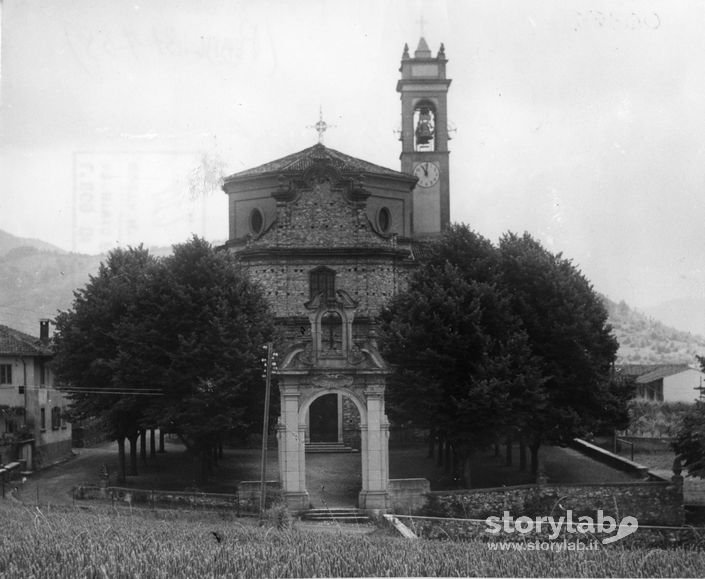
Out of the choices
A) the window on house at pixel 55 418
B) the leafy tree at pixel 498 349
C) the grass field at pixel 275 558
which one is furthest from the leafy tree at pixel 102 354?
the grass field at pixel 275 558

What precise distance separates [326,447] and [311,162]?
15676 mm

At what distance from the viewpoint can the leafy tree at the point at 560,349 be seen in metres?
40.8

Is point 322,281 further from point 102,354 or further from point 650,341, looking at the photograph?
point 650,341

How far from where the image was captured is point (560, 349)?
136 ft

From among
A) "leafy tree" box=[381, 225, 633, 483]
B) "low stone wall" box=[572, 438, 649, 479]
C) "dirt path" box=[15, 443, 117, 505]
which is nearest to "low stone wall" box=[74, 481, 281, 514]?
"dirt path" box=[15, 443, 117, 505]

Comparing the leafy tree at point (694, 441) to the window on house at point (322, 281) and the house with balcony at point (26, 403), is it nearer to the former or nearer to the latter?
the window on house at point (322, 281)

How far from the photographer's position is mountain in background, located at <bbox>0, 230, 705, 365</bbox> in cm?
11881

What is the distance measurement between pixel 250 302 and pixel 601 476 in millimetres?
18173

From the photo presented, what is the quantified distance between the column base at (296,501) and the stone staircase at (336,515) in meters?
0.39

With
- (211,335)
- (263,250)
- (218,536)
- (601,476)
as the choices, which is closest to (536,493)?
(601,476)

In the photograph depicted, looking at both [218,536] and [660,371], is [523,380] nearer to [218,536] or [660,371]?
[218,536]

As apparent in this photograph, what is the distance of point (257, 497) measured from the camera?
34.7m

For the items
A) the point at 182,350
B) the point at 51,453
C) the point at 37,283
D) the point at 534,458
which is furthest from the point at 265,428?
the point at 37,283

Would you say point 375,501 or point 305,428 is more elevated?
point 305,428
